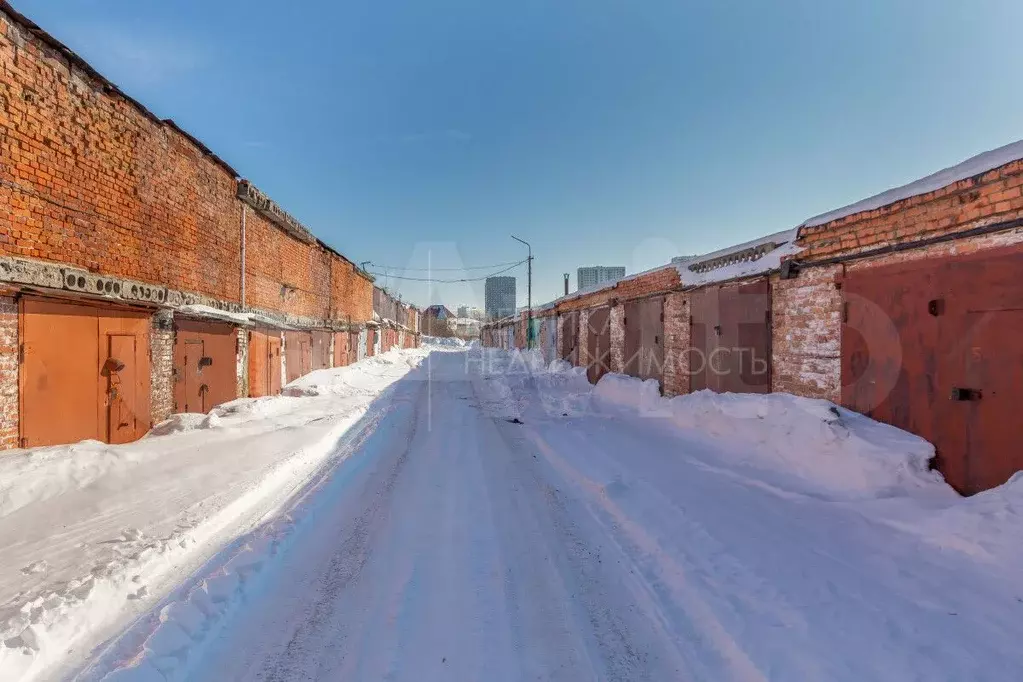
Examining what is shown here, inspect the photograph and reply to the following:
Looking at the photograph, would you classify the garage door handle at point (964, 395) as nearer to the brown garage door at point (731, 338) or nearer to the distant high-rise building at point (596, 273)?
the brown garage door at point (731, 338)

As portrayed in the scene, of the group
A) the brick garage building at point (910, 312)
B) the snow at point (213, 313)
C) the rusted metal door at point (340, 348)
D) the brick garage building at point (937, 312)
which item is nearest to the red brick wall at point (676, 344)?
the brick garage building at point (910, 312)

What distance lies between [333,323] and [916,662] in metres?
19.7

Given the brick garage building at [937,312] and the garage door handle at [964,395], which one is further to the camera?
the garage door handle at [964,395]

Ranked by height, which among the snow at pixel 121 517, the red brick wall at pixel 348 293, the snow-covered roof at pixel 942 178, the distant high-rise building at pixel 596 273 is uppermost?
the distant high-rise building at pixel 596 273

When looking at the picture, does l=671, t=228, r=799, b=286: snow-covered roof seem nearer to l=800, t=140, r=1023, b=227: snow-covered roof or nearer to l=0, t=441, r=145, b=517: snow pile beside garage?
l=800, t=140, r=1023, b=227: snow-covered roof

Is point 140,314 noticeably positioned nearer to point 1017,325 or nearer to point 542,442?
point 542,442

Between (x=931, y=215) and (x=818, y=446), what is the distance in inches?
115

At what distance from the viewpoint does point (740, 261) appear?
25.9 feet

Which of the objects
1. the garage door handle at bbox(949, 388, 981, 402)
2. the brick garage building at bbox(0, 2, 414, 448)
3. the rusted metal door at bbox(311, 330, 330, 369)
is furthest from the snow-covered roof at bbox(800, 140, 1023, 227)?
the rusted metal door at bbox(311, 330, 330, 369)

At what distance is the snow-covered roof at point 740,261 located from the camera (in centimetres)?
691

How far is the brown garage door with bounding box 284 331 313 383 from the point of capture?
1400cm

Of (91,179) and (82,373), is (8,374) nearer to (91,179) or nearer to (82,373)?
(82,373)

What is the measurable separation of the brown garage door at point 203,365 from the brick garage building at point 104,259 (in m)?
0.04

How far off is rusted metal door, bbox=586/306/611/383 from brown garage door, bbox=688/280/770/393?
16.5 feet
